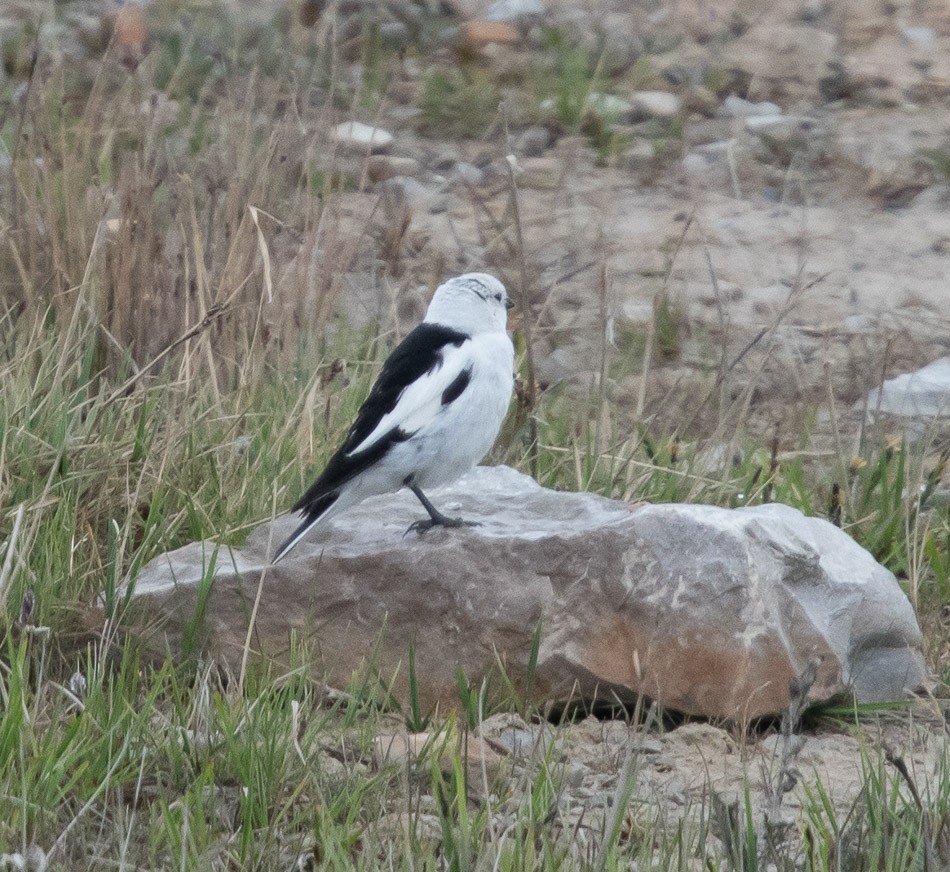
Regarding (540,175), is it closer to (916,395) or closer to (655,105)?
(655,105)

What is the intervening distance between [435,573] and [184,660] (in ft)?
1.75

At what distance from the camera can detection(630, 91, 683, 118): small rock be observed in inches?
322

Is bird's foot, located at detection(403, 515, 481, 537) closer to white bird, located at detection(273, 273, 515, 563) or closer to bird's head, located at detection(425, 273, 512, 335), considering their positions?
white bird, located at detection(273, 273, 515, 563)

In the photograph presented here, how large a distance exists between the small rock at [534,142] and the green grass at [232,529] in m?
1.93

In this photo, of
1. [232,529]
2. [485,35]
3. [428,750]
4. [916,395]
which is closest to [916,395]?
[916,395]

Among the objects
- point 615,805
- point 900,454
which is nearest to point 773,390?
point 900,454

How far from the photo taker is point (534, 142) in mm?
7926

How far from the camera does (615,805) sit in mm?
2385

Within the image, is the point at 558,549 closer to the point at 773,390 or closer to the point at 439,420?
the point at 439,420

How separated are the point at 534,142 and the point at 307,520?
15.4ft

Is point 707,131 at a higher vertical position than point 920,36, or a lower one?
lower

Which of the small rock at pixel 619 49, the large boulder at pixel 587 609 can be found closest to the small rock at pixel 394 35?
the small rock at pixel 619 49

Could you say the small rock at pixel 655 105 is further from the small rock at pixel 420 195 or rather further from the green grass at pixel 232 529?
the green grass at pixel 232 529

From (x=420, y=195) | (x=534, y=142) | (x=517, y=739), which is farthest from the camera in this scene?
(x=534, y=142)
